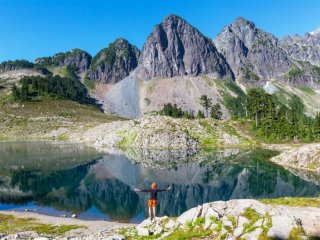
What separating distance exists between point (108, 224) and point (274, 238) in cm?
3088

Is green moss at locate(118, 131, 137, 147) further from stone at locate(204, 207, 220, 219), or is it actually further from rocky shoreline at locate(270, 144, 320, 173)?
stone at locate(204, 207, 220, 219)

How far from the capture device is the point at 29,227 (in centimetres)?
4888

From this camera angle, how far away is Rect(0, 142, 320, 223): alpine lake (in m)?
68.7

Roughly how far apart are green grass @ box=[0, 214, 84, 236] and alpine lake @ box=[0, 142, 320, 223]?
29.1 ft

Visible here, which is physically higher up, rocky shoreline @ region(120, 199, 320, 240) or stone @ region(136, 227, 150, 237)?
rocky shoreline @ region(120, 199, 320, 240)

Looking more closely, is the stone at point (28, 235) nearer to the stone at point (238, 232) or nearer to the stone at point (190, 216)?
the stone at point (190, 216)

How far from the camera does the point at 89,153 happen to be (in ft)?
519

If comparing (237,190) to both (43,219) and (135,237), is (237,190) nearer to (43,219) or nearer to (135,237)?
(43,219)

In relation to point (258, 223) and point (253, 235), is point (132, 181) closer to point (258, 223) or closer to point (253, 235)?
point (258, 223)

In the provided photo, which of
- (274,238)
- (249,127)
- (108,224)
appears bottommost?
(108,224)

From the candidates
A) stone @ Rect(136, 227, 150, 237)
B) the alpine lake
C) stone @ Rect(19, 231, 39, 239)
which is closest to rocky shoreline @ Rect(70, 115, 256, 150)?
the alpine lake

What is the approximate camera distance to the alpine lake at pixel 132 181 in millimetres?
68688

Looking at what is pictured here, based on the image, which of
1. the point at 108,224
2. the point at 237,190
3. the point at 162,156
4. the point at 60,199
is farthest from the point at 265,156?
the point at 108,224

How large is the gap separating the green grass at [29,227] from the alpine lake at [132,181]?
8.88 m
